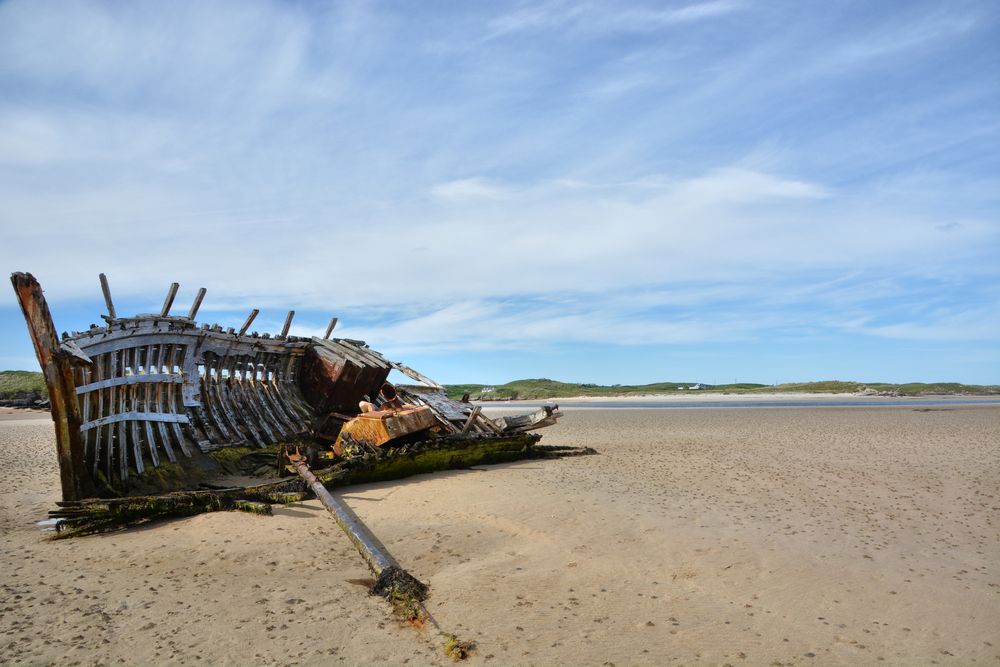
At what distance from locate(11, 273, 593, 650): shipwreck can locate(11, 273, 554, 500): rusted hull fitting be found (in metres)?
0.02

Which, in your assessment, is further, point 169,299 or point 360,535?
point 169,299

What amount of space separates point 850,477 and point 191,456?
33.1ft

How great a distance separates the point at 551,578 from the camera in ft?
16.8

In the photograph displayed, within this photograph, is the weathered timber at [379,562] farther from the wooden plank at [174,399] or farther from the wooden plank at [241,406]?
the wooden plank at [241,406]

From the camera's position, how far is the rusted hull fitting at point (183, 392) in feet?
22.6

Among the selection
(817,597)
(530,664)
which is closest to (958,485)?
(817,597)

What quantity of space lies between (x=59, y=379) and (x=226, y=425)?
11.5ft

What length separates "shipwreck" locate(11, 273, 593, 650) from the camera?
6691mm

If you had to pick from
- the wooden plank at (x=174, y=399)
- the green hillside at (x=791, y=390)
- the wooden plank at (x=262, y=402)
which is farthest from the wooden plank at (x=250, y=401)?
the green hillside at (x=791, y=390)

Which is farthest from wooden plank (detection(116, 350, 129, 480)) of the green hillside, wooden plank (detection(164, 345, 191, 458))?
the green hillside

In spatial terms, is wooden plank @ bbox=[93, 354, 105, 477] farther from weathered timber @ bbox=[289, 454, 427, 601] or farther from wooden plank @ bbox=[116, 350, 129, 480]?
weathered timber @ bbox=[289, 454, 427, 601]

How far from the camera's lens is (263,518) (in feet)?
22.2

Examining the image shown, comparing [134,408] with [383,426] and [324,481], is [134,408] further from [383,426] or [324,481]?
[383,426]

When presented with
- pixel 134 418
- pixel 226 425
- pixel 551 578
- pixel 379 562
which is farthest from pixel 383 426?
pixel 551 578
